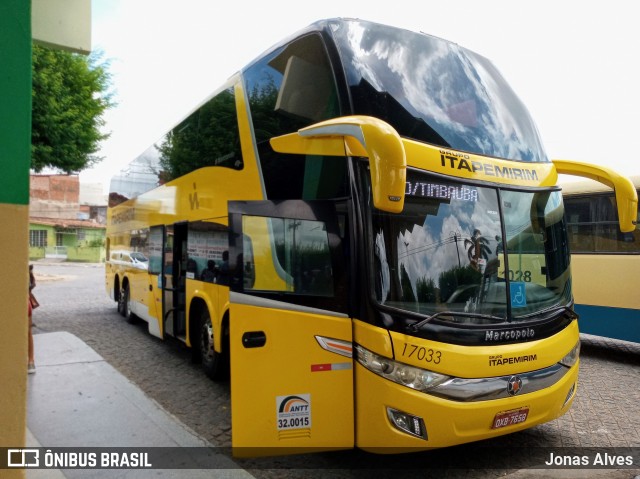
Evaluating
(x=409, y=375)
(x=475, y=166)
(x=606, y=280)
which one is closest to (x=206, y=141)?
(x=475, y=166)

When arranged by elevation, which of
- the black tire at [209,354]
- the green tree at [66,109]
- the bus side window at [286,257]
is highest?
the green tree at [66,109]

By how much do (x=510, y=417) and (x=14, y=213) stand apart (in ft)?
11.9

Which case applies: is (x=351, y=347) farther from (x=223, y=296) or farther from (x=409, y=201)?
(x=223, y=296)

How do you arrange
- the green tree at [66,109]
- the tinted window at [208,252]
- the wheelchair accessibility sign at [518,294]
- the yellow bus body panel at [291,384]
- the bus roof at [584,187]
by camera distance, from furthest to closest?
the green tree at [66,109], the bus roof at [584,187], the tinted window at [208,252], the wheelchair accessibility sign at [518,294], the yellow bus body panel at [291,384]

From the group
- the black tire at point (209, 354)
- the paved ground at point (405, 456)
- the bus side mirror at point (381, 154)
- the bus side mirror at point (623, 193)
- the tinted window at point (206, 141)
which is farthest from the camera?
the black tire at point (209, 354)

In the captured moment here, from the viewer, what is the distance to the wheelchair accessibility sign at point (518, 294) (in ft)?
12.9

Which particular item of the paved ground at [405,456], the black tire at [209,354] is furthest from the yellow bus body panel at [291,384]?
the black tire at [209,354]

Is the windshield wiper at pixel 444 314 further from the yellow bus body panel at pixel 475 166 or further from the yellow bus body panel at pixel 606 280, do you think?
the yellow bus body panel at pixel 606 280

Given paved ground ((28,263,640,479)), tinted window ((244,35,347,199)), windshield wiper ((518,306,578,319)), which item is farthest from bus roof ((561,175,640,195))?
tinted window ((244,35,347,199))

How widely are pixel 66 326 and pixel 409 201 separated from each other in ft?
33.1

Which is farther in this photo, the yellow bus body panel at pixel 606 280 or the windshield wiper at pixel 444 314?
the yellow bus body panel at pixel 606 280

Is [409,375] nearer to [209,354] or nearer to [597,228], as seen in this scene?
[209,354]

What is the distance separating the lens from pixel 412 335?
11.4 feet

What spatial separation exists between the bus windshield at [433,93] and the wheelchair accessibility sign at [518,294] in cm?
115
